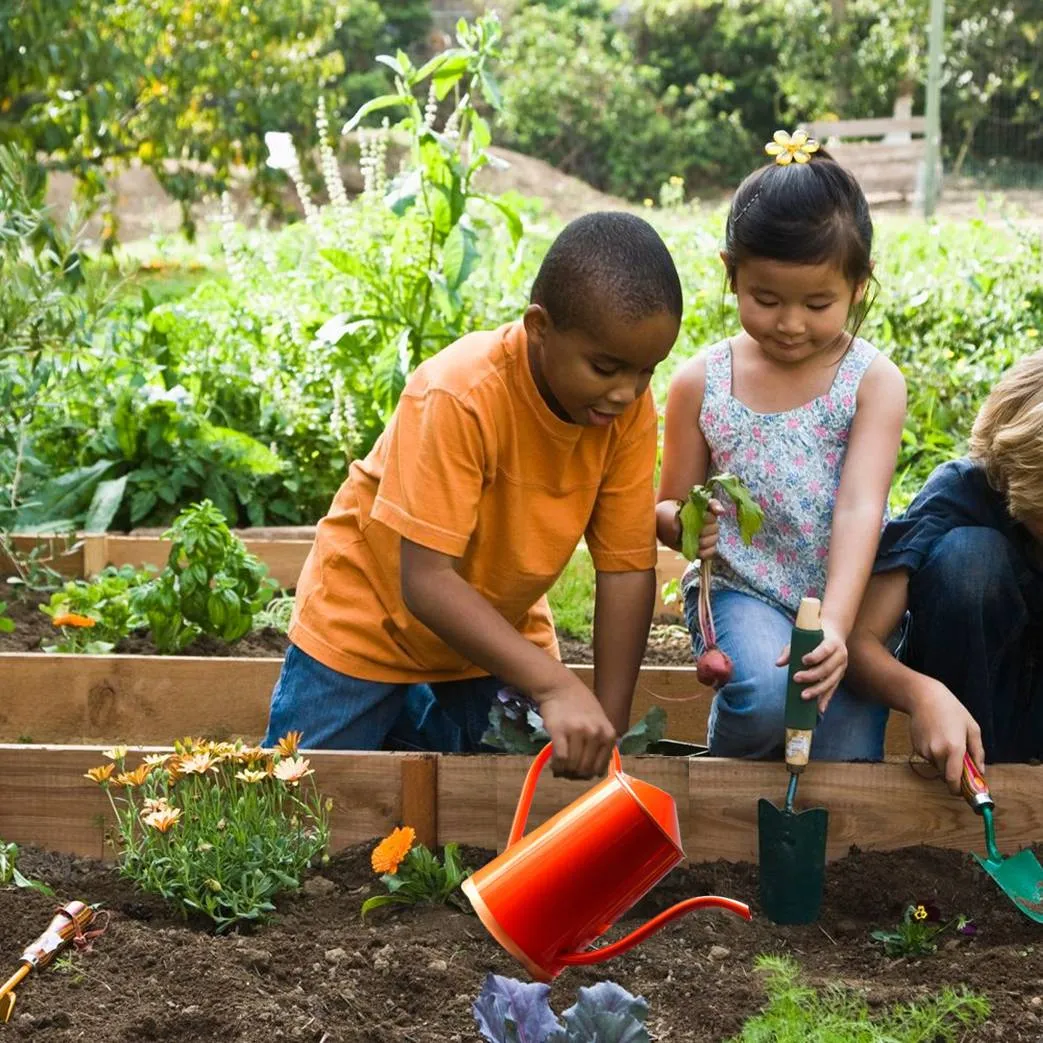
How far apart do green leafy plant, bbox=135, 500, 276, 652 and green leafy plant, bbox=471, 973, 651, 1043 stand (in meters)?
1.81

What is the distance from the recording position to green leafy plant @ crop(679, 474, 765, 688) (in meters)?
2.41

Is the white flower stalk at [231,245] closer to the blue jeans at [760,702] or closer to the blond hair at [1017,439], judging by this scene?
the blue jeans at [760,702]

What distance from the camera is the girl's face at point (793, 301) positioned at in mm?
2416

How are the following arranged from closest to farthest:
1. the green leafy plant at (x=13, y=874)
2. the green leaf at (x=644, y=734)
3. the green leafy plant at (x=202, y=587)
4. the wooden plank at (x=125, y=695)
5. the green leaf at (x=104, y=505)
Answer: the green leafy plant at (x=13, y=874) < the green leaf at (x=644, y=734) < the wooden plank at (x=125, y=695) < the green leafy plant at (x=202, y=587) < the green leaf at (x=104, y=505)

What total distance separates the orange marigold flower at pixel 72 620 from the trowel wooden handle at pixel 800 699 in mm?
1750

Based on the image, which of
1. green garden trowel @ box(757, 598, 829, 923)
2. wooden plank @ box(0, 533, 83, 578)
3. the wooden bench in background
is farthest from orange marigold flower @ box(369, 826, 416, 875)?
the wooden bench in background

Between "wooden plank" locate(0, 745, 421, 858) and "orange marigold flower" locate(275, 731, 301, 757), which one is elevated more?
"orange marigold flower" locate(275, 731, 301, 757)

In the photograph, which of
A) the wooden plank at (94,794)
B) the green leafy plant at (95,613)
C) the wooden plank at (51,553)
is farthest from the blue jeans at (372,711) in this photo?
the wooden plank at (51,553)

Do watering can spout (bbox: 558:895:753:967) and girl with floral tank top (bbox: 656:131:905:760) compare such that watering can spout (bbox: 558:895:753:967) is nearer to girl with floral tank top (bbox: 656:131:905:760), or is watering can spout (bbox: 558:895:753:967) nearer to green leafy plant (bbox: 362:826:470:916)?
green leafy plant (bbox: 362:826:470:916)

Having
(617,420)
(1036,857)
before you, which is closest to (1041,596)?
(1036,857)

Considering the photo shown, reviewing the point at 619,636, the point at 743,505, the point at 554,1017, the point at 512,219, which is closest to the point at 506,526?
the point at 619,636

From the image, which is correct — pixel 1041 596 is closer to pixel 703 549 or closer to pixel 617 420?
pixel 703 549

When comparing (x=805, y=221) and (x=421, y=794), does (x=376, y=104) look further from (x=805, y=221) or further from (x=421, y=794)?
(x=421, y=794)

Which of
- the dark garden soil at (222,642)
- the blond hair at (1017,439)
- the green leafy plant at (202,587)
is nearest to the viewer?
the blond hair at (1017,439)
